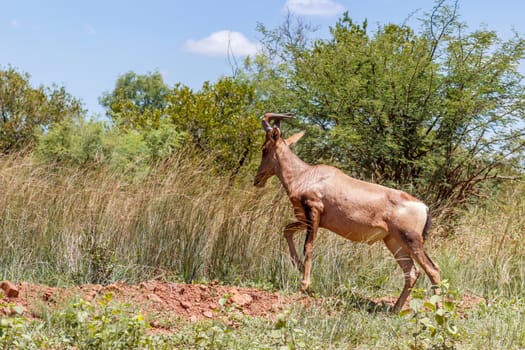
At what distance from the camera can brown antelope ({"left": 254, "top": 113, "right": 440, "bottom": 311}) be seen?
29.0ft

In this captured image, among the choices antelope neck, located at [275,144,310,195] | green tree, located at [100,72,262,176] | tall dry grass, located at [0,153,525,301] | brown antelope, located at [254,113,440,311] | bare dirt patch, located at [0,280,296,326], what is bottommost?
bare dirt patch, located at [0,280,296,326]

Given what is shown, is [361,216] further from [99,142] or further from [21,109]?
[21,109]

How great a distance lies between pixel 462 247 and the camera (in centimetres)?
1203

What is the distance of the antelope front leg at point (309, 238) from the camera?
8.85 metres

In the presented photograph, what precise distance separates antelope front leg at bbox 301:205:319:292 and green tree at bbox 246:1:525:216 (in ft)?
22.0

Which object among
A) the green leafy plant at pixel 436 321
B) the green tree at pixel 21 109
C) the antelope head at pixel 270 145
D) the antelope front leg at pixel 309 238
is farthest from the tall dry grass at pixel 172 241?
the green tree at pixel 21 109

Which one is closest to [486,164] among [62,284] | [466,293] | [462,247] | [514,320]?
[462,247]

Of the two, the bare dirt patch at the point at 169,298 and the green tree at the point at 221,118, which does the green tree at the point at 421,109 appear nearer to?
the green tree at the point at 221,118

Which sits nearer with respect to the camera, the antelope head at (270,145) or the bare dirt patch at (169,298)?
the bare dirt patch at (169,298)

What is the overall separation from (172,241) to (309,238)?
5.98 ft

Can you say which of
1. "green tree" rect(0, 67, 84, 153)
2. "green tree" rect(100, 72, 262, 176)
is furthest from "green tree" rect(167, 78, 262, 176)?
"green tree" rect(0, 67, 84, 153)

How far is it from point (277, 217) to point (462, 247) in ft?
11.3

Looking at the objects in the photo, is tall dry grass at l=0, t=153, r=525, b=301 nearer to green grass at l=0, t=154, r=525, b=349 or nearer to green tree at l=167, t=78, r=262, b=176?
green grass at l=0, t=154, r=525, b=349

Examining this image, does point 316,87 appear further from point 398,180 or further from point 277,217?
point 277,217
